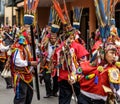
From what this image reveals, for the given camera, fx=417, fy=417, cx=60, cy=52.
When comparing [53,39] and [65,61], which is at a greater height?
[53,39]

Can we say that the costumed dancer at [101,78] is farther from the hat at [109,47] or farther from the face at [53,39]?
the face at [53,39]

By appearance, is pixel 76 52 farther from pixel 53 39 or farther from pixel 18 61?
pixel 53 39

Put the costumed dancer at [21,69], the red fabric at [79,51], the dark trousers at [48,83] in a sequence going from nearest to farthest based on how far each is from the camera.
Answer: the red fabric at [79,51] < the costumed dancer at [21,69] < the dark trousers at [48,83]

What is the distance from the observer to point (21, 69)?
25.8 feet

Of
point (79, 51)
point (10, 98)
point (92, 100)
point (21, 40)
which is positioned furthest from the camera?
point (10, 98)

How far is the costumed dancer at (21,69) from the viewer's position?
7.72 metres

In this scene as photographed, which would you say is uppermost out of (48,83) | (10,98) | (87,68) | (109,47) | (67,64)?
(109,47)

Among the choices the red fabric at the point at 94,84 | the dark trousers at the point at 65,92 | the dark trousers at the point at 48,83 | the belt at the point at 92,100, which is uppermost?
the red fabric at the point at 94,84

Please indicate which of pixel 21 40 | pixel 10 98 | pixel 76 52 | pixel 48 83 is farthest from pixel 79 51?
pixel 10 98

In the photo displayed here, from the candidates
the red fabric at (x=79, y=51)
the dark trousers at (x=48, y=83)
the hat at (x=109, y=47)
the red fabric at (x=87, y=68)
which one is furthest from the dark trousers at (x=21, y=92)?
the hat at (x=109, y=47)

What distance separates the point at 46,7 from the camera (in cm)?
2734

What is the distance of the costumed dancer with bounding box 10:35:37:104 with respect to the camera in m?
7.72

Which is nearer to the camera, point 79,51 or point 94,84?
point 94,84

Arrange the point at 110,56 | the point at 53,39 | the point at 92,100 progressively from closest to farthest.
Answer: the point at 110,56, the point at 92,100, the point at 53,39
